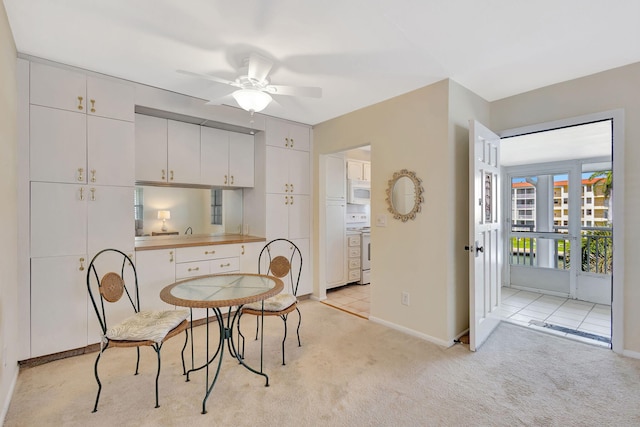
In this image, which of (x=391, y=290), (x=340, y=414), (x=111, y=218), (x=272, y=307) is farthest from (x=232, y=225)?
(x=340, y=414)

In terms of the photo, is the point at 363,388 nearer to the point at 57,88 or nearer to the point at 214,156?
Answer: the point at 214,156

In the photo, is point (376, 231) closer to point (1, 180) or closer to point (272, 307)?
point (272, 307)

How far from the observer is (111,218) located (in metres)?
2.69

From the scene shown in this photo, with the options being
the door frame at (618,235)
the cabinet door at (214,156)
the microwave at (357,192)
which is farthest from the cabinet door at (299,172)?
the door frame at (618,235)

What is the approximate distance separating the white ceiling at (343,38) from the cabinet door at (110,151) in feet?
1.51

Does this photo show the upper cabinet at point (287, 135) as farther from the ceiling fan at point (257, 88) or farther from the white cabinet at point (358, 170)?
the ceiling fan at point (257, 88)

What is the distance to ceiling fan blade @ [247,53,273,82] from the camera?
224 cm

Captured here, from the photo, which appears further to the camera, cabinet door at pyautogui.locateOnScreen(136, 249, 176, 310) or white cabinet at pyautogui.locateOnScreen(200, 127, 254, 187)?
white cabinet at pyautogui.locateOnScreen(200, 127, 254, 187)

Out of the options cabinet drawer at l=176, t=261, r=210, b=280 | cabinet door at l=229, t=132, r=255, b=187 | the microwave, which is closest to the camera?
cabinet drawer at l=176, t=261, r=210, b=280

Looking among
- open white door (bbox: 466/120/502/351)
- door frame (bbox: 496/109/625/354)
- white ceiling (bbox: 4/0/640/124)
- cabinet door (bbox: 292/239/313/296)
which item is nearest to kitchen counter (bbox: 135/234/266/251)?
cabinet door (bbox: 292/239/313/296)

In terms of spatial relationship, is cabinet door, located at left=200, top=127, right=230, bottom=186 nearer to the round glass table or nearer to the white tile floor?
the round glass table

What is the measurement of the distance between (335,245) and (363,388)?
8.87ft

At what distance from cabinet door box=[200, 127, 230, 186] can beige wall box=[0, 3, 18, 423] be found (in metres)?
1.57

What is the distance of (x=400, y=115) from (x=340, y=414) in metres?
2.64
